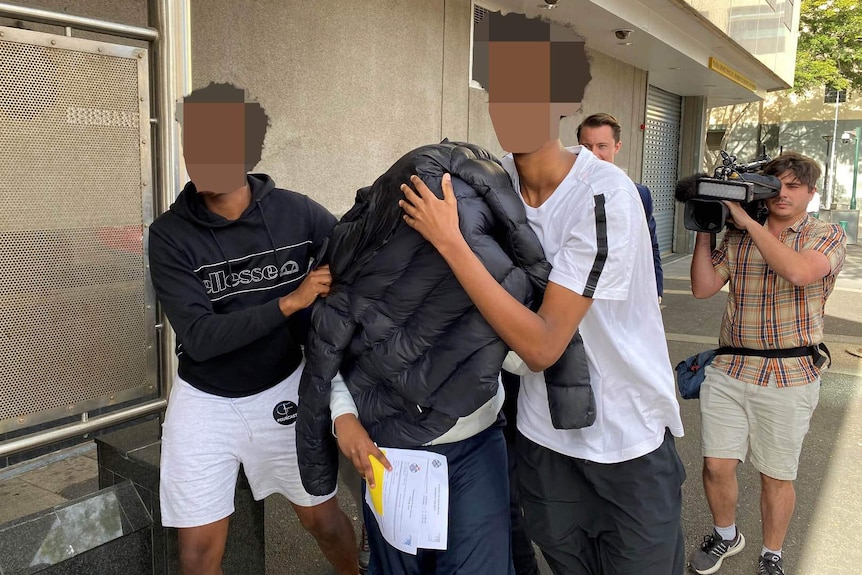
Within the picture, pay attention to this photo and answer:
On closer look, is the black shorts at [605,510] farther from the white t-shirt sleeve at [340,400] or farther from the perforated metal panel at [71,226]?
the perforated metal panel at [71,226]

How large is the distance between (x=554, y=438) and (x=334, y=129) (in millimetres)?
4304

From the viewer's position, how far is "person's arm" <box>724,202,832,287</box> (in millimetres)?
2941

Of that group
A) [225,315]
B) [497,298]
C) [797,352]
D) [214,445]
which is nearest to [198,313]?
[225,315]

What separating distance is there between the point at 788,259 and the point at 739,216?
0.85 feet

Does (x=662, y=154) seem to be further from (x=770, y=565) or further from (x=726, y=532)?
(x=770, y=565)

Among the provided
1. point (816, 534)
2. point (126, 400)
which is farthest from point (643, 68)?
point (126, 400)

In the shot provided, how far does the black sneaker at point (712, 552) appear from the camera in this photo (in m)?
3.28

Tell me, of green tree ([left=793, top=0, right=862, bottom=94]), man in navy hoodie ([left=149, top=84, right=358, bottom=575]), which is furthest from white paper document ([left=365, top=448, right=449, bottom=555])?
green tree ([left=793, top=0, right=862, bottom=94])

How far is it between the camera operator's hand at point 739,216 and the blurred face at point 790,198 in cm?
18

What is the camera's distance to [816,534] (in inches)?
142

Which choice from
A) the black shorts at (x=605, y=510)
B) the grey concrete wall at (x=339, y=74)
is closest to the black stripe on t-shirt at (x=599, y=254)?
the black shorts at (x=605, y=510)

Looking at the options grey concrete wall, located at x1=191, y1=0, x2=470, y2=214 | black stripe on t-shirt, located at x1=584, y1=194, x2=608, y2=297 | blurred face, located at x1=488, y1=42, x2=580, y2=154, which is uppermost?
grey concrete wall, located at x1=191, y1=0, x2=470, y2=214

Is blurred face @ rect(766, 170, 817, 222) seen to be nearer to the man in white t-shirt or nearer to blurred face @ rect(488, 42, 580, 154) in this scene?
the man in white t-shirt

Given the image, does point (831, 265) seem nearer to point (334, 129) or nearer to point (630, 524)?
point (630, 524)
